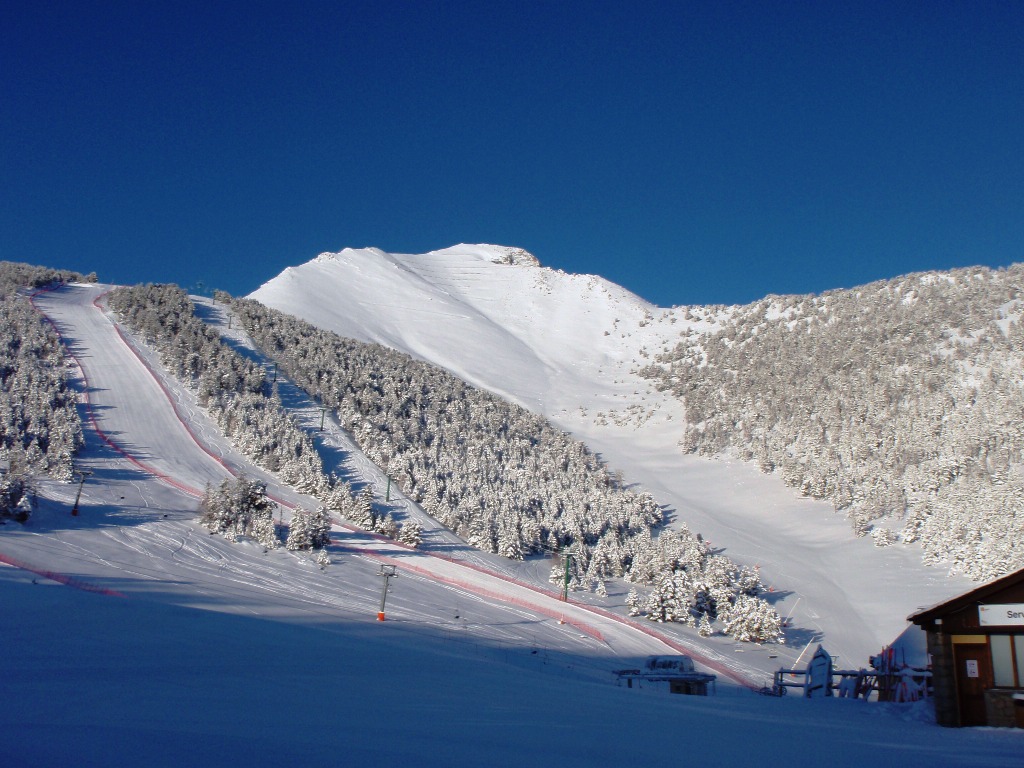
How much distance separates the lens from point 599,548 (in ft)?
148

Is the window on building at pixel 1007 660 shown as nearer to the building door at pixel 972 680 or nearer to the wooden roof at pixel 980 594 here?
the building door at pixel 972 680

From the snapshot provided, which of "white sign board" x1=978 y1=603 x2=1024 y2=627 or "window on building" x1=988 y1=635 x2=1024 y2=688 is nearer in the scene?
"window on building" x1=988 y1=635 x2=1024 y2=688

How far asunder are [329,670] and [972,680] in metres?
11.0

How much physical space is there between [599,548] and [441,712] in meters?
37.9

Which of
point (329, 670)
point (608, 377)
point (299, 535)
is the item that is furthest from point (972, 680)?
point (608, 377)

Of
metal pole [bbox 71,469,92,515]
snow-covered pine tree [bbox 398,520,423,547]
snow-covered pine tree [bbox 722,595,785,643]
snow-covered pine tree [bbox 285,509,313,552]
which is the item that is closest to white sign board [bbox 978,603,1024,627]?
snow-covered pine tree [bbox 722,595,785,643]

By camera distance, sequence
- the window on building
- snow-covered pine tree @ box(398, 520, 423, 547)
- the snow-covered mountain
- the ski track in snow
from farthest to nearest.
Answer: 1. the snow-covered mountain
2. snow-covered pine tree @ box(398, 520, 423, 547)
3. the ski track in snow
4. the window on building

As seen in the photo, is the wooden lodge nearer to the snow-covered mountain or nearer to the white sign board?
the white sign board

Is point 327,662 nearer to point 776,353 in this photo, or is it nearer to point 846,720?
point 846,720

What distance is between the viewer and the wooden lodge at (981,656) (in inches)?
424

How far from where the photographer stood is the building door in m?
10.9

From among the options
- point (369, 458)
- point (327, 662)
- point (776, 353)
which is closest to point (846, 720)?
point (327, 662)

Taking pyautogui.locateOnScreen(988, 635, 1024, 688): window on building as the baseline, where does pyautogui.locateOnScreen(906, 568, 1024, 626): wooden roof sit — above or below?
above

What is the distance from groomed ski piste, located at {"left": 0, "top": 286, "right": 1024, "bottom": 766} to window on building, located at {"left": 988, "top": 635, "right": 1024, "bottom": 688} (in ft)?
4.08
